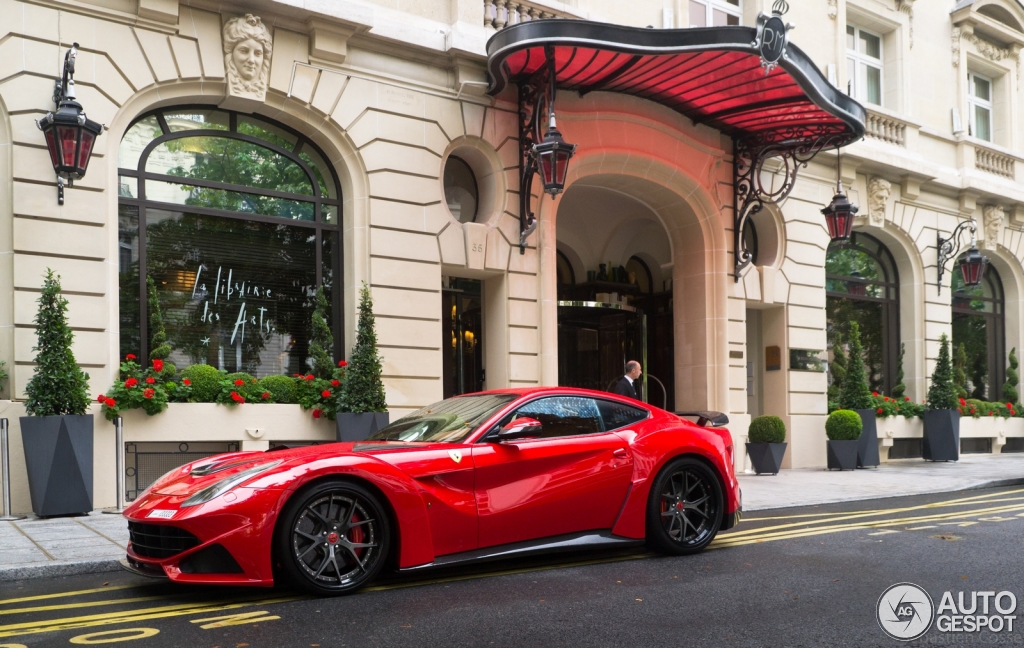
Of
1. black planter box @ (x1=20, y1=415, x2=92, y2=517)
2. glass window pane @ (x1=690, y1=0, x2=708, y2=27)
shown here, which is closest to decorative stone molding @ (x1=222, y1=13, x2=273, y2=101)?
black planter box @ (x1=20, y1=415, x2=92, y2=517)

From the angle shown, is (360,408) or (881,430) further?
(881,430)

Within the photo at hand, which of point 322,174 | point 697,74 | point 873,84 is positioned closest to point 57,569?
point 322,174

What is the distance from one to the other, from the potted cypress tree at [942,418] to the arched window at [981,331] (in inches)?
123

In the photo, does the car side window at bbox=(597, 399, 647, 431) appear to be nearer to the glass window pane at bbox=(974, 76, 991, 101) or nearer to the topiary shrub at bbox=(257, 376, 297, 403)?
the topiary shrub at bbox=(257, 376, 297, 403)

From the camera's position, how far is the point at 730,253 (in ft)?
58.7

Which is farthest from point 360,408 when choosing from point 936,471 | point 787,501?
point 936,471

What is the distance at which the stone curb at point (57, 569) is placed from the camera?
22.7ft

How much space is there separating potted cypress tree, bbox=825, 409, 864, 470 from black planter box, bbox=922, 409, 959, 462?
3.28 m

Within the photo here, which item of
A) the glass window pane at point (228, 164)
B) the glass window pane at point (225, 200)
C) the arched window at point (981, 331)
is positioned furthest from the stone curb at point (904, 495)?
the arched window at point (981, 331)

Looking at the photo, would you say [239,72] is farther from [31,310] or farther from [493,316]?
[493,316]

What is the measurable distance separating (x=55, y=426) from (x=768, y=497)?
28.0 ft

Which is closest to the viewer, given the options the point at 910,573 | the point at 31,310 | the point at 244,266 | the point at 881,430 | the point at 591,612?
the point at 591,612

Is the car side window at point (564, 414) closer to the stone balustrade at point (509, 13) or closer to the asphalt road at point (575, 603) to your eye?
the asphalt road at point (575, 603)

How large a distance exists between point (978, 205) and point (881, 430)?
277 inches
